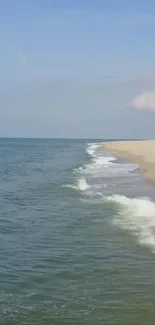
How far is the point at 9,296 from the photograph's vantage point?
558 inches

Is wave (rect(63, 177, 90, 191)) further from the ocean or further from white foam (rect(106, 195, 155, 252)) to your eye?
white foam (rect(106, 195, 155, 252))

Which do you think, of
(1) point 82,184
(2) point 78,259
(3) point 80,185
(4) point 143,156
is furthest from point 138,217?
(4) point 143,156

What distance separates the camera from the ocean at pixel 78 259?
515 inches

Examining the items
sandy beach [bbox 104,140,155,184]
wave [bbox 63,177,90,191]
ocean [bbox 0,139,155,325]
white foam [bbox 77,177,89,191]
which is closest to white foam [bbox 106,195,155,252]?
ocean [bbox 0,139,155,325]

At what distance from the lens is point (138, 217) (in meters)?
25.4

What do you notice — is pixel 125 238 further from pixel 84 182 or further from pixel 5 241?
pixel 84 182

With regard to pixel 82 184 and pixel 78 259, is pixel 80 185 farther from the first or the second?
pixel 78 259

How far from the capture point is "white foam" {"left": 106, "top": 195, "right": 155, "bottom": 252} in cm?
2091

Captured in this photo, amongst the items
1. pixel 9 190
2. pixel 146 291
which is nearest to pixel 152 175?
pixel 9 190

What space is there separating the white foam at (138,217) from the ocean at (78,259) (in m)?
0.04

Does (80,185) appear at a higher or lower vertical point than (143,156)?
lower

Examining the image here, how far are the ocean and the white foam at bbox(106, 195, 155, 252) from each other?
4 centimetres

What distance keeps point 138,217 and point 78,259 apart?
26.4 ft

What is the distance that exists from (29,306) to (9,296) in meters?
1.00
